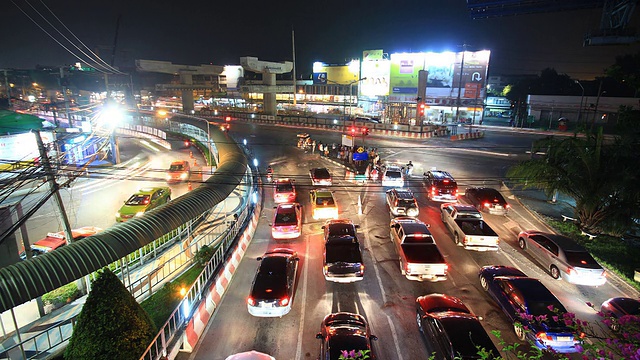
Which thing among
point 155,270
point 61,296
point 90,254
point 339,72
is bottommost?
point 61,296

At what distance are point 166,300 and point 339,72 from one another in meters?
72.5

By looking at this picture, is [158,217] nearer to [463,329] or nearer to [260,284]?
[260,284]

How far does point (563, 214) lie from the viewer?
72.7 ft

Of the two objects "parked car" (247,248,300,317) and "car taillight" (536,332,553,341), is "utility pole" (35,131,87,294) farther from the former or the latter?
"car taillight" (536,332,553,341)

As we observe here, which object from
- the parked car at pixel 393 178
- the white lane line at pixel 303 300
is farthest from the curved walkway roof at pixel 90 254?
the parked car at pixel 393 178

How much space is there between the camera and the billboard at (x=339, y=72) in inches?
3002

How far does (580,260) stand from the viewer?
1405 centimetres

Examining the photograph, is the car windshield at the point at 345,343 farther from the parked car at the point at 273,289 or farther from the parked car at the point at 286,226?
the parked car at the point at 286,226

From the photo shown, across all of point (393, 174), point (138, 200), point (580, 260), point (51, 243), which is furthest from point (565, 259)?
point (51, 243)

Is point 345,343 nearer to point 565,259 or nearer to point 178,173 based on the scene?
point 565,259

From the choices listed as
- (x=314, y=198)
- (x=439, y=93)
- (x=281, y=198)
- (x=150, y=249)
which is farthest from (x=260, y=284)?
(x=439, y=93)

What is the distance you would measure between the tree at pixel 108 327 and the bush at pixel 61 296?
745cm

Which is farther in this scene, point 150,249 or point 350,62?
point 350,62

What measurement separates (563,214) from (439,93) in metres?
44.9
